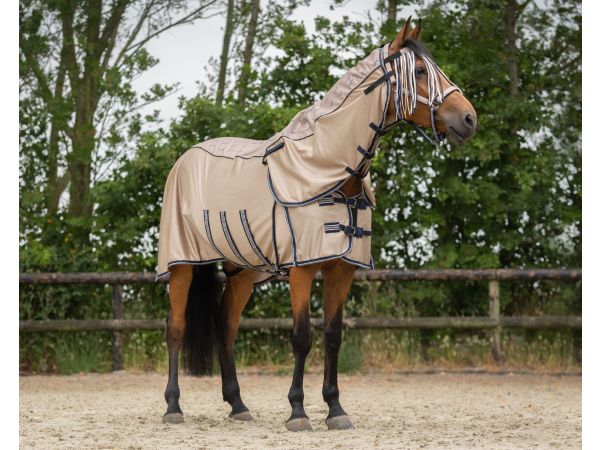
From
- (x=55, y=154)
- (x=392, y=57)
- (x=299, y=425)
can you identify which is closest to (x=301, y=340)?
(x=299, y=425)

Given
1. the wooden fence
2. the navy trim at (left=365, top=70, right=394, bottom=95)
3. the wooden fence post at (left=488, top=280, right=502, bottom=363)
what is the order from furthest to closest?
the wooden fence post at (left=488, top=280, right=502, bottom=363)
the wooden fence
the navy trim at (left=365, top=70, right=394, bottom=95)

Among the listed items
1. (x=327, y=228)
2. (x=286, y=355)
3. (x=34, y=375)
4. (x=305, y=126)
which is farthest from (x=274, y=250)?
(x=34, y=375)

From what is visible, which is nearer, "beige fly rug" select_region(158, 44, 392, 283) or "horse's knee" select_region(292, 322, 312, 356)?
"beige fly rug" select_region(158, 44, 392, 283)

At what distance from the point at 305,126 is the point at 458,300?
5.26 metres

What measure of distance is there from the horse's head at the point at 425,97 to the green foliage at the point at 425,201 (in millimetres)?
4568

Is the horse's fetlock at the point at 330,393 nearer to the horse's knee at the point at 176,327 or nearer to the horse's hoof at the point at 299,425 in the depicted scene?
the horse's hoof at the point at 299,425

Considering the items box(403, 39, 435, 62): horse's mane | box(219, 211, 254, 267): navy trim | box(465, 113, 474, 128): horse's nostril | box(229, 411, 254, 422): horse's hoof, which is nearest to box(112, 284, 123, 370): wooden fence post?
box(229, 411, 254, 422): horse's hoof

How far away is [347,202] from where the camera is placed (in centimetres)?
509

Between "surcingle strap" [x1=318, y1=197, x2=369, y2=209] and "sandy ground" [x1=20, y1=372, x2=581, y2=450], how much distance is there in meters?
1.34

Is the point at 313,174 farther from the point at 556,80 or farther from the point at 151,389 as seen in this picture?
the point at 556,80

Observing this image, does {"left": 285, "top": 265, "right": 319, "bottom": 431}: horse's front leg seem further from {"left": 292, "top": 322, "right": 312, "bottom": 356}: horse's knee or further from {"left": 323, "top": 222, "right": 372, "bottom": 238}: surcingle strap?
{"left": 323, "top": 222, "right": 372, "bottom": 238}: surcingle strap

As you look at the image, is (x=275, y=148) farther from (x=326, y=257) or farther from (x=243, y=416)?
(x=243, y=416)

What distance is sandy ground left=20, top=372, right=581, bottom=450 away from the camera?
4.83m

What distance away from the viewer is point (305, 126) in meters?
5.32
